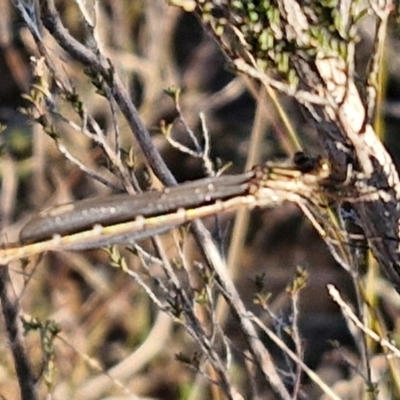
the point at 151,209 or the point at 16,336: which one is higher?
the point at 151,209

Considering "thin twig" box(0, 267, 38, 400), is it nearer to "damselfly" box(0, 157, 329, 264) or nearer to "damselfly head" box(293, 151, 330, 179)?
"damselfly" box(0, 157, 329, 264)

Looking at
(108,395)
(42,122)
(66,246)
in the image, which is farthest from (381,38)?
(108,395)

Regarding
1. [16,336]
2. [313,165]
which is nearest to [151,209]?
[313,165]

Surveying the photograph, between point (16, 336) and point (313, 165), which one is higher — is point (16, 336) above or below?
below

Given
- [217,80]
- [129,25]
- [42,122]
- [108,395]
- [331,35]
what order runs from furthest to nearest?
1. [217,80]
2. [129,25]
3. [108,395]
4. [42,122]
5. [331,35]

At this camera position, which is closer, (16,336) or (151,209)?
(151,209)

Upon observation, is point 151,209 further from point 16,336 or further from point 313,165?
point 16,336

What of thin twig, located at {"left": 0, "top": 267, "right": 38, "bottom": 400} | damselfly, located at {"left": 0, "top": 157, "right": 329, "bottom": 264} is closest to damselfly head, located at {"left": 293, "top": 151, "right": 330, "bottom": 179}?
damselfly, located at {"left": 0, "top": 157, "right": 329, "bottom": 264}

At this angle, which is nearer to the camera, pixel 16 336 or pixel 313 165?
pixel 313 165

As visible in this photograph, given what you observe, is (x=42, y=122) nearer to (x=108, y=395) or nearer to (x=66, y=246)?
(x=66, y=246)
